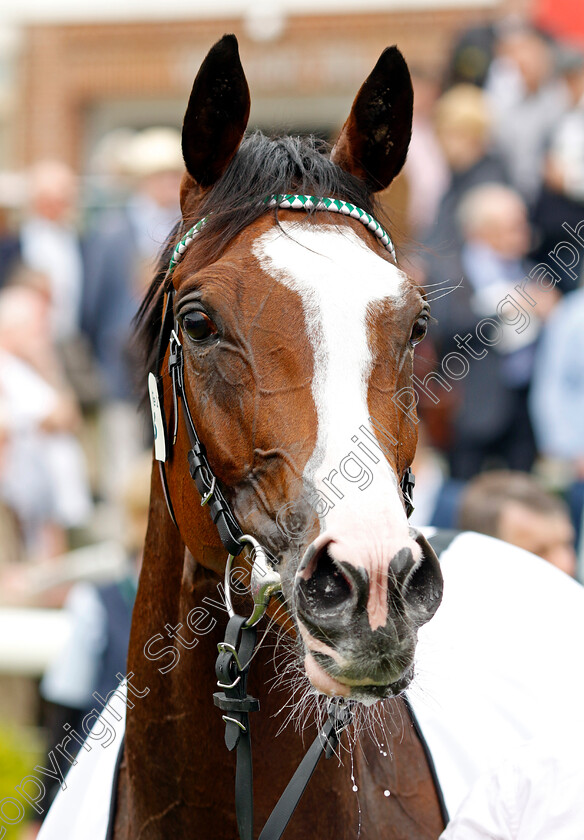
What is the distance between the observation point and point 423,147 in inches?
338

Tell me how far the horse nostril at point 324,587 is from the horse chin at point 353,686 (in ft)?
0.39

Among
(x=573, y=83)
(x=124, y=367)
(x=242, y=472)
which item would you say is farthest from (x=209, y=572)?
(x=573, y=83)

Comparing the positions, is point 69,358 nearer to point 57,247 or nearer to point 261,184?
point 57,247

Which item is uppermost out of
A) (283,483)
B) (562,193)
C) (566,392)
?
(562,193)

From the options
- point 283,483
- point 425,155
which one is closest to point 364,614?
point 283,483

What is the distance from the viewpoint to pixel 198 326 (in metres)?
2.32

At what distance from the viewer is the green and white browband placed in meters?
2.43

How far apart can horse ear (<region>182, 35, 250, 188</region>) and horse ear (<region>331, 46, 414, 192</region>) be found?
28 centimetres

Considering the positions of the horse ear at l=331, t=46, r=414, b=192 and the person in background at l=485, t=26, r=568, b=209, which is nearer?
the horse ear at l=331, t=46, r=414, b=192

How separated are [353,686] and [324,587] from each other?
0.65 ft

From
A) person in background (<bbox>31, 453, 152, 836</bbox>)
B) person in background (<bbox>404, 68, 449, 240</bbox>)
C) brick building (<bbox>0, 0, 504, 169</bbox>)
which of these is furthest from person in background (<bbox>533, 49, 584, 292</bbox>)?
brick building (<bbox>0, 0, 504, 169</bbox>)

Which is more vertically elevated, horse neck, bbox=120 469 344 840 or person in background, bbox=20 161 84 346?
person in background, bbox=20 161 84 346

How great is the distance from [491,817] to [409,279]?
1.17m

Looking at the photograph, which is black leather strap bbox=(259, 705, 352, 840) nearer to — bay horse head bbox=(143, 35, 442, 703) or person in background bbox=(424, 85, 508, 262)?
bay horse head bbox=(143, 35, 442, 703)
